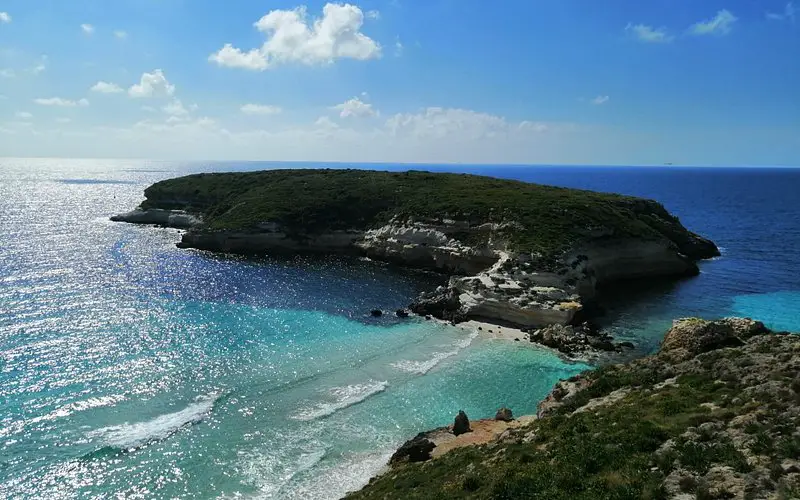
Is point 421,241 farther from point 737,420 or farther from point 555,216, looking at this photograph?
point 737,420

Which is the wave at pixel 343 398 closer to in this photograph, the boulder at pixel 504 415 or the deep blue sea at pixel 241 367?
the deep blue sea at pixel 241 367

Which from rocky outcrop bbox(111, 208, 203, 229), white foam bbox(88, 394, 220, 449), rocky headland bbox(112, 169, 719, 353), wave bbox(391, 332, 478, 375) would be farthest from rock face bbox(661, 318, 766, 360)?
rocky outcrop bbox(111, 208, 203, 229)

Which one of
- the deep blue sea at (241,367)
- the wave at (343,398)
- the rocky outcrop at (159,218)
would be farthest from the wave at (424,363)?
the rocky outcrop at (159,218)

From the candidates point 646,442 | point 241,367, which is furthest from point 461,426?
point 241,367

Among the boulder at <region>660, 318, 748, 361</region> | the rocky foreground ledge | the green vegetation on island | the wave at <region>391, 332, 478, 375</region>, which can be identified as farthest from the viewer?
the green vegetation on island

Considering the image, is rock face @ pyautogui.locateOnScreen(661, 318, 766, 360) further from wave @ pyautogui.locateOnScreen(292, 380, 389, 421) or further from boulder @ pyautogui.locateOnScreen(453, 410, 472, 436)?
wave @ pyautogui.locateOnScreen(292, 380, 389, 421)

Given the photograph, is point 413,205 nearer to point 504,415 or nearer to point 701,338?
point 504,415

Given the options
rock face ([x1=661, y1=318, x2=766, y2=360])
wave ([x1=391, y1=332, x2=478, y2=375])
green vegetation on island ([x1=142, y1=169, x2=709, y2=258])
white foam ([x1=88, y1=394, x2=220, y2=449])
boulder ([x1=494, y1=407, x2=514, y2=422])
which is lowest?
white foam ([x1=88, y1=394, x2=220, y2=449])

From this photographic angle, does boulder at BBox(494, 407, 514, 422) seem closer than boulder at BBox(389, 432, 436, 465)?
No
